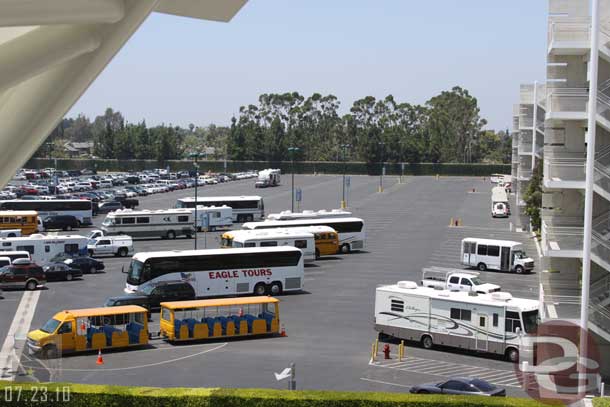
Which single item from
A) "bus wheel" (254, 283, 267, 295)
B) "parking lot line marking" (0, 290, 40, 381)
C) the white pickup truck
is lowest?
"parking lot line marking" (0, 290, 40, 381)

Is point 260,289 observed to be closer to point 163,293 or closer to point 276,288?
point 276,288

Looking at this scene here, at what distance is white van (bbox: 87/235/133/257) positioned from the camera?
40.6 m

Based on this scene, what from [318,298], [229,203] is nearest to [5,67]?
[318,298]

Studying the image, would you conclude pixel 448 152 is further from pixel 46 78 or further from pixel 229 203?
pixel 46 78

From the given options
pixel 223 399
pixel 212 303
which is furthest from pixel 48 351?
pixel 223 399

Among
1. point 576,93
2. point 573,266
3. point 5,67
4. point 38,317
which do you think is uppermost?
point 576,93

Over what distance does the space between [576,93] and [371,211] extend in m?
42.2

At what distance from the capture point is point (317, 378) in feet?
63.2

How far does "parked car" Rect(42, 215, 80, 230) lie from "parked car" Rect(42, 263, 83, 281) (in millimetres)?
16285

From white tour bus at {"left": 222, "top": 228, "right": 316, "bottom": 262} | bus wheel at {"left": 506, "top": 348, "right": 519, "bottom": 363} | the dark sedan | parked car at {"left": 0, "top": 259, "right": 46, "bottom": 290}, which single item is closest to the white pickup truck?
white tour bus at {"left": 222, "top": 228, "right": 316, "bottom": 262}
